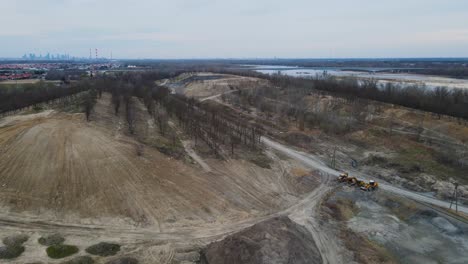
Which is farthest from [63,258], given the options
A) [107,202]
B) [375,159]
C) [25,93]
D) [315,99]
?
[315,99]

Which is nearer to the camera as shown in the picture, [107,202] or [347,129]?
[107,202]

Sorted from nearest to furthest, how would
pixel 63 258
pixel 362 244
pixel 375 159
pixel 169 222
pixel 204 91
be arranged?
pixel 63 258, pixel 362 244, pixel 169 222, pixel 375 159, pixel 204 91

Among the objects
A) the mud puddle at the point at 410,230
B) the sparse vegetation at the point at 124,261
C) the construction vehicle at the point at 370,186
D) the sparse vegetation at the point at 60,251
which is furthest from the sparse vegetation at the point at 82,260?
the construction vehicle at the point at 370,186

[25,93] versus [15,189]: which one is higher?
[25,93]

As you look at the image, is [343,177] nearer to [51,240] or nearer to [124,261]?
[124,261]

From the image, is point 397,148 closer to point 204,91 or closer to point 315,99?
point 315,99

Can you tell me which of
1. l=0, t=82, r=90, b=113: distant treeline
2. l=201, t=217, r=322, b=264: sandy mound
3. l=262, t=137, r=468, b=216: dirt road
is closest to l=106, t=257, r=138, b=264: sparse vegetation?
l=201, t=217, r=322, b=264: sandy mound
